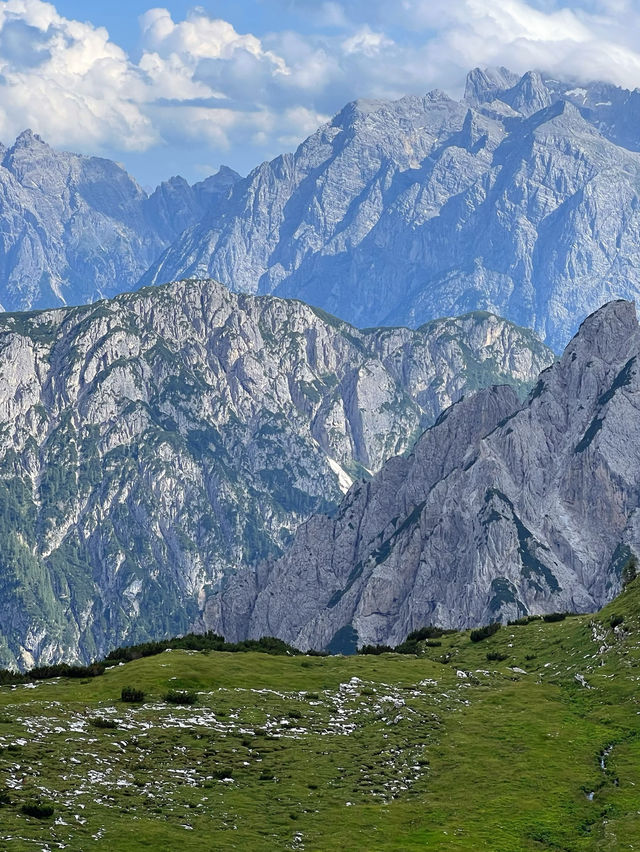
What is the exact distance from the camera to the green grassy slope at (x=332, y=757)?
2325 inches

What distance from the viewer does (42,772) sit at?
64312mm

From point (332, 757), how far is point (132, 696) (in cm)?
1778

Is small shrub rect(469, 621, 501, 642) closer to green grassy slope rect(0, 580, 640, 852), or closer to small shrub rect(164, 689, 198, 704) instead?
green grassy slope rect(0, 580, 640, 852)

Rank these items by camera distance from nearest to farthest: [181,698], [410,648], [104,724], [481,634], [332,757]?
1. [332,757]
2. [104,724]
3. [181,698]
4. [481,634]
5. [410,648]

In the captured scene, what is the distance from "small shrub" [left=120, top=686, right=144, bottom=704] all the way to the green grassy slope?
0.73 metres

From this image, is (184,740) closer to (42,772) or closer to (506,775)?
(42,772)

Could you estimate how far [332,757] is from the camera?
241 ft

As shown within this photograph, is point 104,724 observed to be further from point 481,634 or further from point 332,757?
point 481,634

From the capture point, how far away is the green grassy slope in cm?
5906

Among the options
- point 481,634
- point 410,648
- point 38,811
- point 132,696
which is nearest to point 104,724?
point 132,696

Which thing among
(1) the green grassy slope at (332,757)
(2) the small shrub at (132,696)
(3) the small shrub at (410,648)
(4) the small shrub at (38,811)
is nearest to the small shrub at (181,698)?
(1) the green grassy slope at (332,757)

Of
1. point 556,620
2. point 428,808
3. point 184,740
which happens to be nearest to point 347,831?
point 428,808

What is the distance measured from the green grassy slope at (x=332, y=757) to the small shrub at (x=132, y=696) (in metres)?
0.73

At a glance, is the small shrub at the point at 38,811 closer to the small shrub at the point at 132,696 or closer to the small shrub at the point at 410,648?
the small shrub at the point at 132,696
